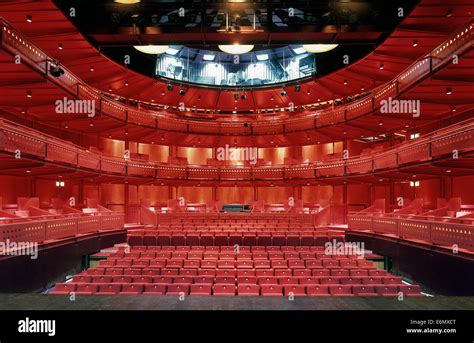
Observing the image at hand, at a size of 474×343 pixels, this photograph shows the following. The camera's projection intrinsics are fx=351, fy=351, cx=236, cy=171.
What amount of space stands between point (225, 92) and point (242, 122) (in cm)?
257

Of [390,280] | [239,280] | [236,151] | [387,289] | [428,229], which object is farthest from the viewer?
[236,151]

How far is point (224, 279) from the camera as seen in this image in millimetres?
8562

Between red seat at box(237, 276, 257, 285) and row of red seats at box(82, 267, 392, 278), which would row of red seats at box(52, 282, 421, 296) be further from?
row of red seats at box(82, 267, 392, 278)

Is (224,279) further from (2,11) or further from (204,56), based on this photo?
(204,56)

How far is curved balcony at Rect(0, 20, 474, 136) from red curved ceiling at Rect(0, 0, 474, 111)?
1099 mm

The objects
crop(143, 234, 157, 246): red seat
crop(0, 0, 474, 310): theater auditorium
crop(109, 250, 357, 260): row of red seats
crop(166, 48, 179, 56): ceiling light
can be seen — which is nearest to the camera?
crop(0, 0, 474, 310): theater auditorium

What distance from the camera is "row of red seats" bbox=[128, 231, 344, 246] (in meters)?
14.8

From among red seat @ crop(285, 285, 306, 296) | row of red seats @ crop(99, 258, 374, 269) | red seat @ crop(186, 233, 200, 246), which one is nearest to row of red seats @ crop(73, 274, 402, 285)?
red seat @ crop(285, 285, 306, 296)

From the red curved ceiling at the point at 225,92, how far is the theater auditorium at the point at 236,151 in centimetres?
10

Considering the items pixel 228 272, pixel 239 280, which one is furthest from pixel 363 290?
pixel 228 272

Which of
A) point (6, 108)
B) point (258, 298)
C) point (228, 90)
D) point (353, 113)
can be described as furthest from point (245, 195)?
point (258, 298)

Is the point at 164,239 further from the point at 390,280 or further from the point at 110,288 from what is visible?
the point at 390,280

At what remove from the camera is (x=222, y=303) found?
238 centimetres

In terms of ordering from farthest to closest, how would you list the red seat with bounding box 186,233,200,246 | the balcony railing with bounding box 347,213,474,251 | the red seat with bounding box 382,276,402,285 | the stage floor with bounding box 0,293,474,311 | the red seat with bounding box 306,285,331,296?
the red seat with bounding box 186,233,200,246, the balcony railing with bounding box 347,213,474,251, the red seat with bounding box 382,276,402,285, the red seat with bounding box 306,285,331,296, the stage floor with bounding box 0,293,474,311
